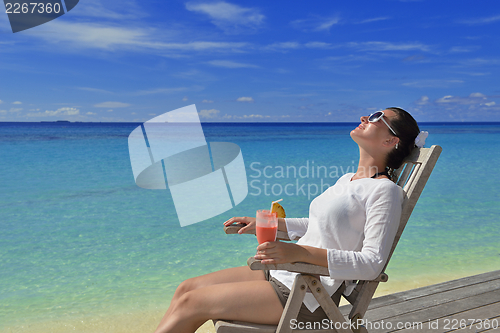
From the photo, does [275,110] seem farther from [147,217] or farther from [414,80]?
[147,217]

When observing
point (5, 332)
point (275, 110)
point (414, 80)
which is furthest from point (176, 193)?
point (414, 80)

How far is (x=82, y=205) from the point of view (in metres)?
8.21

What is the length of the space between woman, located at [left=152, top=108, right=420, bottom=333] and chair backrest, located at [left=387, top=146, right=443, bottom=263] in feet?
0.15

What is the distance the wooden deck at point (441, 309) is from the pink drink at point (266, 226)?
1154 mm

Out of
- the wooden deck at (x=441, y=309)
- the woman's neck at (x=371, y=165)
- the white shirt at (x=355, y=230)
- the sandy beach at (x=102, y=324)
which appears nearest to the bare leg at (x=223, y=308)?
the white shirt at (x=355, y=230)

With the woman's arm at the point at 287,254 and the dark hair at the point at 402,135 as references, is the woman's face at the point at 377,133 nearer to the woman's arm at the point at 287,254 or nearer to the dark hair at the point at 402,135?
the dark hair at the point at 402,135

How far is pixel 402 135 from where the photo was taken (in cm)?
183

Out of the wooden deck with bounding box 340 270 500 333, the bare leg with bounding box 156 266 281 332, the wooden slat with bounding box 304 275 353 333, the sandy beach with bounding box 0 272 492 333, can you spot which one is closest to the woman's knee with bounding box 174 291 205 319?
the bare leg with bounding box 156 266 281 332

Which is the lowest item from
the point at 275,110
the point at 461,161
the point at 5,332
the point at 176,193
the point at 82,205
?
the point at 275,110

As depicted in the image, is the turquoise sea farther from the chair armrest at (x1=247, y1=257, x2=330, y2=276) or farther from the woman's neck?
the woman's neck

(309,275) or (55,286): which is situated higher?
(309,275)

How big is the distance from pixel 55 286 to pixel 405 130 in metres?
4.06

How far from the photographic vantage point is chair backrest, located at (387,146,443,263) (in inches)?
64.2

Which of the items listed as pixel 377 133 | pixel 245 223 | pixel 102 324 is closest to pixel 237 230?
pixel 245 223
